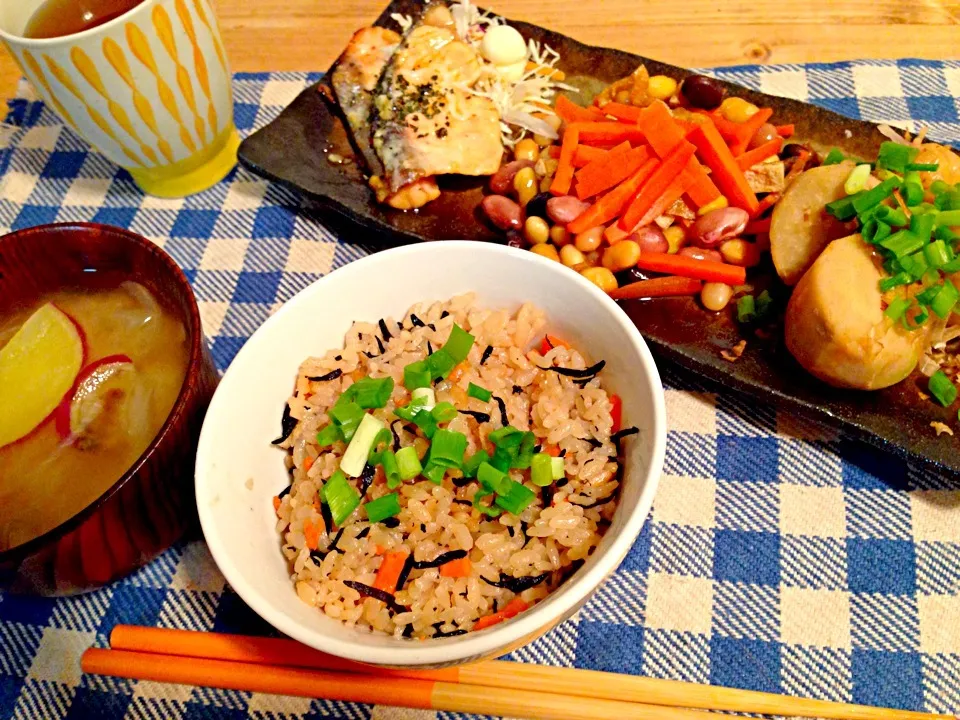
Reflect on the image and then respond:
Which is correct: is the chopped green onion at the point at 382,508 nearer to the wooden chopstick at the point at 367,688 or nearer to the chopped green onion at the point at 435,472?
the chopped green onion at the point at 435,472

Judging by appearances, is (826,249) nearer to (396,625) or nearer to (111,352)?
(396,625)

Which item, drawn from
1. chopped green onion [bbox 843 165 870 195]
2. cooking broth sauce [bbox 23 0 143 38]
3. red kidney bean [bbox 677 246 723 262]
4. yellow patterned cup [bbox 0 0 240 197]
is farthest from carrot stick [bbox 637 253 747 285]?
cooking broth sauce [bbox 23 0 143 38]

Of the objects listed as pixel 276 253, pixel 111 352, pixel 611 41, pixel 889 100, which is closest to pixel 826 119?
pixel 889 100

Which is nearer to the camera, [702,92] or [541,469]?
[541,469]

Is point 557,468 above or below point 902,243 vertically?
below

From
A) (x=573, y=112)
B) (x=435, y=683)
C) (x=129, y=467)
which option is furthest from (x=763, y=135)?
(x=129, y=467)

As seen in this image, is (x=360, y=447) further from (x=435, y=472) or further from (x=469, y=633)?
(x=469, y=633)

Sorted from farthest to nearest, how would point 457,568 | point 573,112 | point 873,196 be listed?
point 573,112, point 873,196, point 457,568

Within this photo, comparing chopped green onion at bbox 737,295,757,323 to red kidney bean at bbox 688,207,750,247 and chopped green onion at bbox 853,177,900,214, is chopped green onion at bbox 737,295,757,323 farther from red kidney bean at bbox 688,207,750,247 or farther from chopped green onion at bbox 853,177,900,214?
chopped green onion at bbox 853,177,900,214
